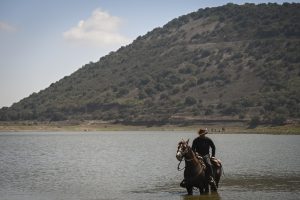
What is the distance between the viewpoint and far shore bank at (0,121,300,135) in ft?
435

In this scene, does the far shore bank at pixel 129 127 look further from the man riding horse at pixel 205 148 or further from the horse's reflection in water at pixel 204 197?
the horse's reflection in water at pixel 204 197

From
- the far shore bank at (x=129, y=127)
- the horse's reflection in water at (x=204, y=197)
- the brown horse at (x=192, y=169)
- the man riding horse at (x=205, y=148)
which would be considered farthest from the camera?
the far shore bank at (x=129, y=127)

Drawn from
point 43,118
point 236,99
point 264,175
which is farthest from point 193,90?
point 264,175

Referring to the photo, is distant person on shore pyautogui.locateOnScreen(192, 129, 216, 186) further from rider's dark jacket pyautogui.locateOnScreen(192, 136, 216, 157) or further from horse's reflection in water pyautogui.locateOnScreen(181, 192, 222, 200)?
horse's reflection in water pyautogui.locateOnScreen(181, 192, 222, 200)

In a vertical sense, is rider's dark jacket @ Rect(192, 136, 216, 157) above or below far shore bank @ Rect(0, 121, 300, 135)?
below

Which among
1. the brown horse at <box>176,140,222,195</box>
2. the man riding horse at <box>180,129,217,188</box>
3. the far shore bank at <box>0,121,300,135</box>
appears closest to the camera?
the brown horse at <box>176,140,222,195</box>

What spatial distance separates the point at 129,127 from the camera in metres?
167

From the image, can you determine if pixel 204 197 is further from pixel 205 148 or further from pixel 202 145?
pixel 202 145

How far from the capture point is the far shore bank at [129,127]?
132 metres

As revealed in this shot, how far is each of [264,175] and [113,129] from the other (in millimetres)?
133621

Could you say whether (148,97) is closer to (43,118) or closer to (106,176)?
(43,118)

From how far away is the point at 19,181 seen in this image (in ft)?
108

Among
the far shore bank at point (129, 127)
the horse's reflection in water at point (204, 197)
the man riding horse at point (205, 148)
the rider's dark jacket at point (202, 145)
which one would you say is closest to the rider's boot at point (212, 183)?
the man riding horse at point (205, 148)

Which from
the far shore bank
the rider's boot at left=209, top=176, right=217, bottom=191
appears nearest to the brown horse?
the rider's boot at left=209, top=176, right=217, bottom=191
